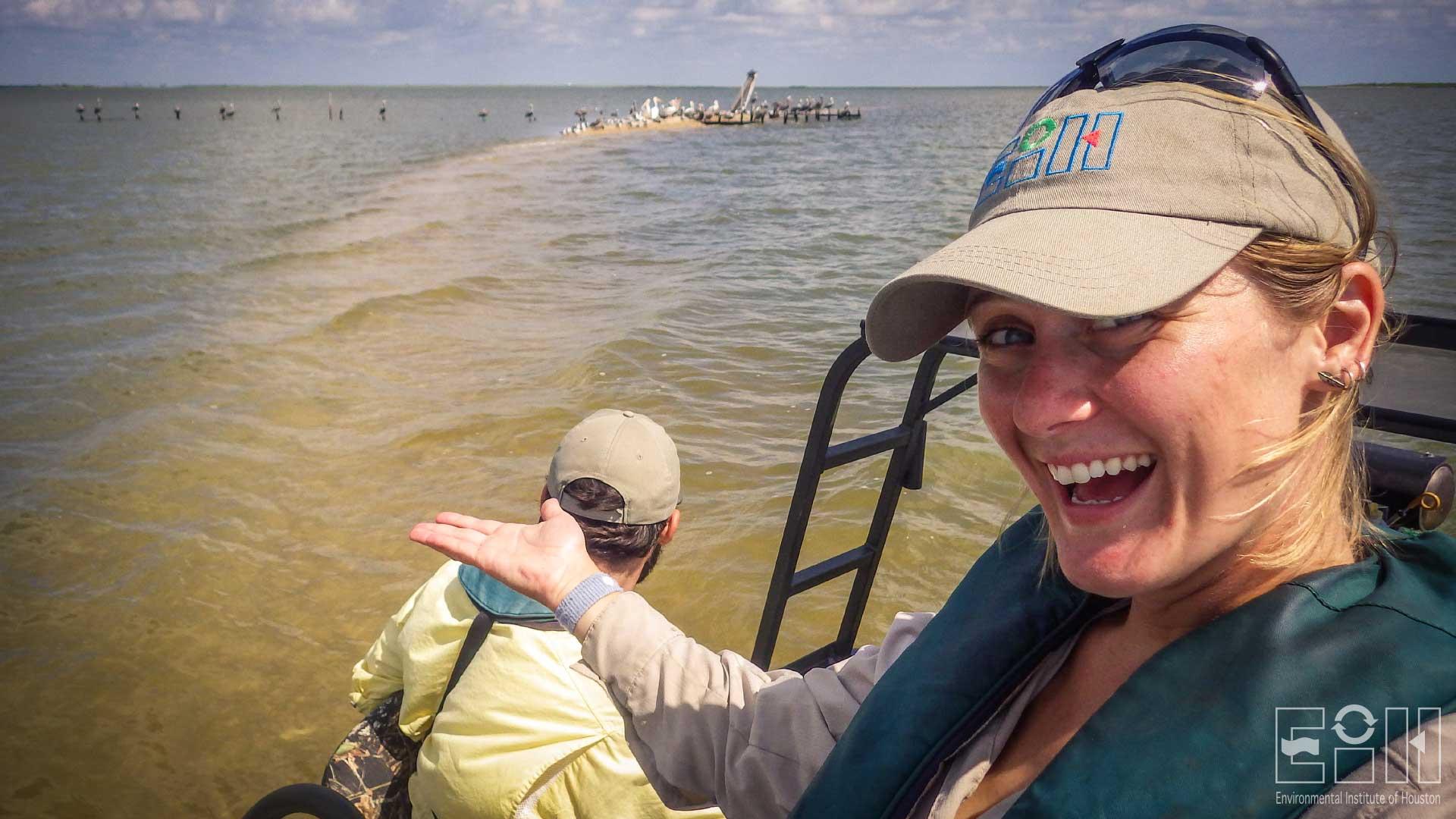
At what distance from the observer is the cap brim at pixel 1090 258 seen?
99 centimetres

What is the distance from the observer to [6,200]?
21.0 metres

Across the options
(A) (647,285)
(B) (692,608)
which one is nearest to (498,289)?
(A) (647,285)

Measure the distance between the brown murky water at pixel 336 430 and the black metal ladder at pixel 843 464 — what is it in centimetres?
51

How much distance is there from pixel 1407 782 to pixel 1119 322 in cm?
52

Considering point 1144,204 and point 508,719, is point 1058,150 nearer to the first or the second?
point 1144,204

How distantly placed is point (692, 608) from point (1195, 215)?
4217mm

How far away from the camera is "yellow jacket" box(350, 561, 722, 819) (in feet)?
6.03

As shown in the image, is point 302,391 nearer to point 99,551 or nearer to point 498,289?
point 99,551

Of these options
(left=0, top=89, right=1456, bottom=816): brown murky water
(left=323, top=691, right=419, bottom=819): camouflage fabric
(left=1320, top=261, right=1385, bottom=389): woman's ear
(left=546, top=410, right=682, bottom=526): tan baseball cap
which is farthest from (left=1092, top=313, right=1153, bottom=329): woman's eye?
(left=323, top=691, right=419, bottom=819): camouflage fabric

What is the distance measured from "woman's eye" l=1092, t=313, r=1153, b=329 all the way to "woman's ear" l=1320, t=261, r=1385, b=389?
0.22m

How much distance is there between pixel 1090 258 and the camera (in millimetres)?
1036

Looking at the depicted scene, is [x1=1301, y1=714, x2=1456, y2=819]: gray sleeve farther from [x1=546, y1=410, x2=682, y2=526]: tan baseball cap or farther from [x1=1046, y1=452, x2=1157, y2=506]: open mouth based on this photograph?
[x1=546, y1=410, x2=682, y2=526]: tan baseball cap

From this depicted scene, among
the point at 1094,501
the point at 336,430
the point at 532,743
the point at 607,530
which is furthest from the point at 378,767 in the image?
the point at 336,430

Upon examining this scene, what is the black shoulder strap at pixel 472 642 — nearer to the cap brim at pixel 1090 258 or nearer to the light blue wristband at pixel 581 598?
the light blue wristband at pixel 581 598
